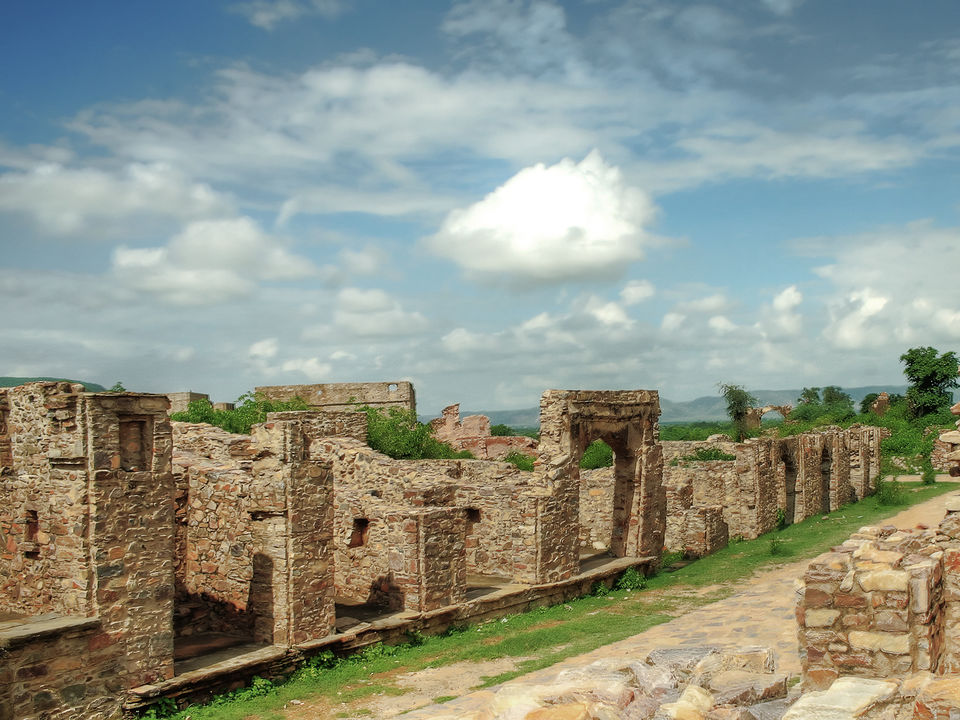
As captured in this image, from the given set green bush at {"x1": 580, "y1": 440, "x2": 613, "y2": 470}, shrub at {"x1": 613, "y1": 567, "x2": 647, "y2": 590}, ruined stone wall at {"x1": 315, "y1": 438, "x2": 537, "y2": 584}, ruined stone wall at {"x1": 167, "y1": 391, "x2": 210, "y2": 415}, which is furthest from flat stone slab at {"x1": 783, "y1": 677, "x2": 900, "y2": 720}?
green bush at {"x1": 580, "y1": 440, "x2": 613, "y2": 470}

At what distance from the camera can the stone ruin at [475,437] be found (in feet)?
121

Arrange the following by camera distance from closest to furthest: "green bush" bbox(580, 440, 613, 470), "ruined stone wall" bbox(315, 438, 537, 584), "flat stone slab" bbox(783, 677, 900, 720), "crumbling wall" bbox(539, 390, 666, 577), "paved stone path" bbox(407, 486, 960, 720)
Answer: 1. "flat stone slab" bbox(783, 677, 900, 720)
2. "paved stone path" bbox(407, 486, 960, 720)
3. "ruined stone wall" bbox(315, 438, 537, 584)
4. "crumbling wall" bbox(539, 390, 666, 577)
5. "green bush" bbox(580, 440, 613, 470)

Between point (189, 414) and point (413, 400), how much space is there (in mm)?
13936

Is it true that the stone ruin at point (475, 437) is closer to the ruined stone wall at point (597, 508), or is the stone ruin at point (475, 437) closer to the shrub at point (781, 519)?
the shrub at point (781, 519)

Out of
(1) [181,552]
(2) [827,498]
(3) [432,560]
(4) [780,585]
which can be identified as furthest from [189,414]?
(2) [827,498]

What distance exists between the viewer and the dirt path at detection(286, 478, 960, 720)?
906cm

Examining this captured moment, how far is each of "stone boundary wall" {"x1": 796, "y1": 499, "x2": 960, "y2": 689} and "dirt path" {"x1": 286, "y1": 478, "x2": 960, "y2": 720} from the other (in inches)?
86.6

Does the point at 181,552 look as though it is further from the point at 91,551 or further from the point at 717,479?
the point at 717,479

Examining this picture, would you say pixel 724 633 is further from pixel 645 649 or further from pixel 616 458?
pixel 616 458

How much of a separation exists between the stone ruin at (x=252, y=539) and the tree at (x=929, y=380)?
33176mm

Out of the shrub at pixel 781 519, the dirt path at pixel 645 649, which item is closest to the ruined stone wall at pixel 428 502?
the dirt path at pixel 645 649

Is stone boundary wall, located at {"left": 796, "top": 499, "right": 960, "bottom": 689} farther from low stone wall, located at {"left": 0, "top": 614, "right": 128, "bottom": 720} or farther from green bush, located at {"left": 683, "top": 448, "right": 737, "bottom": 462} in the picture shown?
green bush, located at {"left": 683, "top": 448, "right": 737, "bottom": 462}

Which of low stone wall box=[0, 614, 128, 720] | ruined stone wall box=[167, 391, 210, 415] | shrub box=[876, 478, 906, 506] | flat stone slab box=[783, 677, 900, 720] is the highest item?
ruined stone wall box=[167, 391, 210, 415]

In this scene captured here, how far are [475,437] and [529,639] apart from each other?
2665 cm
